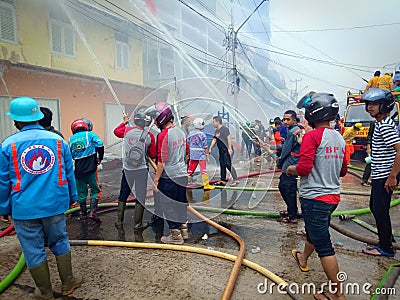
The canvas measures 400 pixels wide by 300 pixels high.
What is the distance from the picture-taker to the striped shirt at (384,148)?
2.98 m

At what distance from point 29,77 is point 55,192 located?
9.49 meters

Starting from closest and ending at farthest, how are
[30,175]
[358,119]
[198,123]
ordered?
[30,175] → [198,123] → [358,119]

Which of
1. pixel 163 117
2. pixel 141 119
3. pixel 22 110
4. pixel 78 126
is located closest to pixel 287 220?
pixel 163 117

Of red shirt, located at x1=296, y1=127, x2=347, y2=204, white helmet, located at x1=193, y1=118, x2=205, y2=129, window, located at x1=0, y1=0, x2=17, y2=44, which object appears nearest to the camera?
red shirt, located at x1=296, y1=127, x2=347, y2=204

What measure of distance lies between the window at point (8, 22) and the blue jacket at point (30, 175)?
932 centimetres

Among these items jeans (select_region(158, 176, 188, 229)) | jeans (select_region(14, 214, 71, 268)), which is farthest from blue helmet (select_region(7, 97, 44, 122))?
jeans (select_region(158, 176, 188, 229))

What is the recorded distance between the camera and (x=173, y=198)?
3.70 m

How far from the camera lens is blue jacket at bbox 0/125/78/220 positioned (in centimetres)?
231

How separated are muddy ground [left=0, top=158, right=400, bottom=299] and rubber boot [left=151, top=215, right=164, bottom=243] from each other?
93 mm

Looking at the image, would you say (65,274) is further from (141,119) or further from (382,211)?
(382,211)

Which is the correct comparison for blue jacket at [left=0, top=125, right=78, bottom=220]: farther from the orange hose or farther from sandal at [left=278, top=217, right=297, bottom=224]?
sandal at [left=278, top=217, right=297, bottom=224]

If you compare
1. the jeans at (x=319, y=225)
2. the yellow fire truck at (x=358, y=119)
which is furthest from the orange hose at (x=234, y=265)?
the yellow fire truck at (x=358, y=119)

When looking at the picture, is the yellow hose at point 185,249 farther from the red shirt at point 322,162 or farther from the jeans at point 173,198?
the red shirt at point 322,162

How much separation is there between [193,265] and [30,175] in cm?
181
